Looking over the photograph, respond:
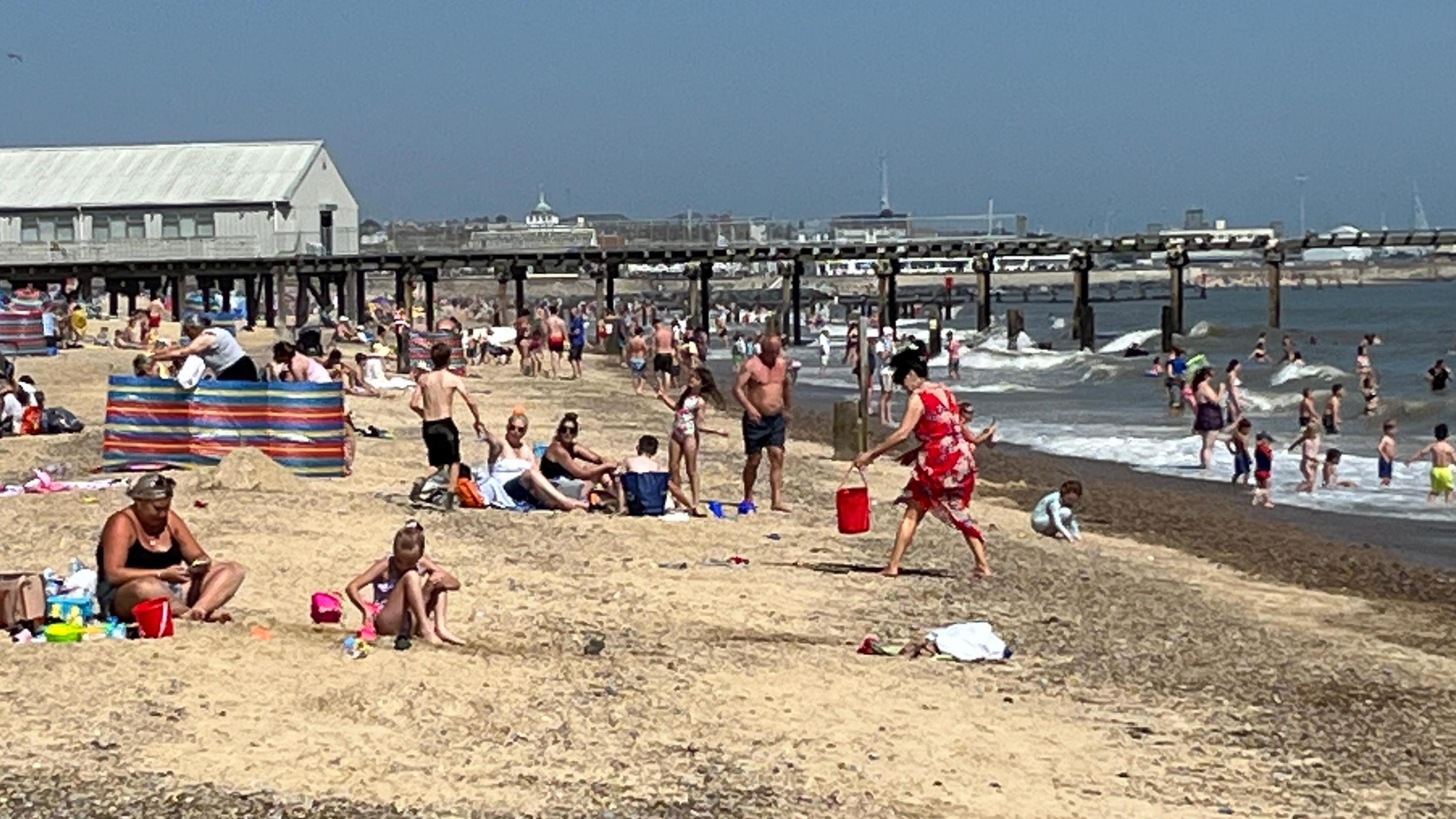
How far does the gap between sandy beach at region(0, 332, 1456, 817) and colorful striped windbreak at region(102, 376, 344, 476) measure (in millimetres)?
836

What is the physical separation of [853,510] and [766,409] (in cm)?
132

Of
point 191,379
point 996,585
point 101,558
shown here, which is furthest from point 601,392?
point 101,558

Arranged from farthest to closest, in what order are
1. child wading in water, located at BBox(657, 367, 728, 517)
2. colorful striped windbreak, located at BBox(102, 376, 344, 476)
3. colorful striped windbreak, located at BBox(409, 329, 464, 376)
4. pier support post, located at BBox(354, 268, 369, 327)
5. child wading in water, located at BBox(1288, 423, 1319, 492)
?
pier support post, located at BBox(354, 268, 369, 327) < colorful striped windbreak, located at BBox(409, 329, 464, 376) < child wading in water, located at BBox(1288, 423, 1319, 492) < colorful striped windbreak, located at BBox(102, 376, 344, 476) < child wading in water, located at BBox(657, 367, 728, 517)

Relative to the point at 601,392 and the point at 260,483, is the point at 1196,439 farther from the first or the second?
the point at 260,483

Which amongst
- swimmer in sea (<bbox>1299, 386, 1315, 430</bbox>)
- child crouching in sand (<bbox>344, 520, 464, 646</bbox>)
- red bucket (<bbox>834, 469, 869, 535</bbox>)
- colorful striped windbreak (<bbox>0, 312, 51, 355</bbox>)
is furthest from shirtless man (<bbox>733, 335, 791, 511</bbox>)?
colorful striped windbreak (<bbox>0, 312, 51, 355</bbox>)

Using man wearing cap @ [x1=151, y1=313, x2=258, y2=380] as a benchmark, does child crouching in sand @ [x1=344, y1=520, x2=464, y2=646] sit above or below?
below

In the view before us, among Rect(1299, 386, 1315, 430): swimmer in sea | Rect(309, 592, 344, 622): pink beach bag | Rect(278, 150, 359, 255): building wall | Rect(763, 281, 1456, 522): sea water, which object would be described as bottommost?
Rect(763, 281, 1456, 522): sea water

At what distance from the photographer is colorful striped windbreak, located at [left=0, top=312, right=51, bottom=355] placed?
27.5m

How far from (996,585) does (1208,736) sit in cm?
339

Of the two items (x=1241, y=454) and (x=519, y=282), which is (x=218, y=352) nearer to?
(x=1241, y=454)

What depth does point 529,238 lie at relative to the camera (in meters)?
64.6

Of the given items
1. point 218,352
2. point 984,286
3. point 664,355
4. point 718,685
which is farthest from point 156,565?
point 984,286

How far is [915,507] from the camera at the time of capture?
1080cm

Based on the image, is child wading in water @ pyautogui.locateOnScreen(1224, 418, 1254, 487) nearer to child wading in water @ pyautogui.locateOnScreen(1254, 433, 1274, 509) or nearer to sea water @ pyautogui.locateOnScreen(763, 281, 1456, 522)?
sea water @ pyautogui.locateOnScreen(763, 281, 1456, 522)
